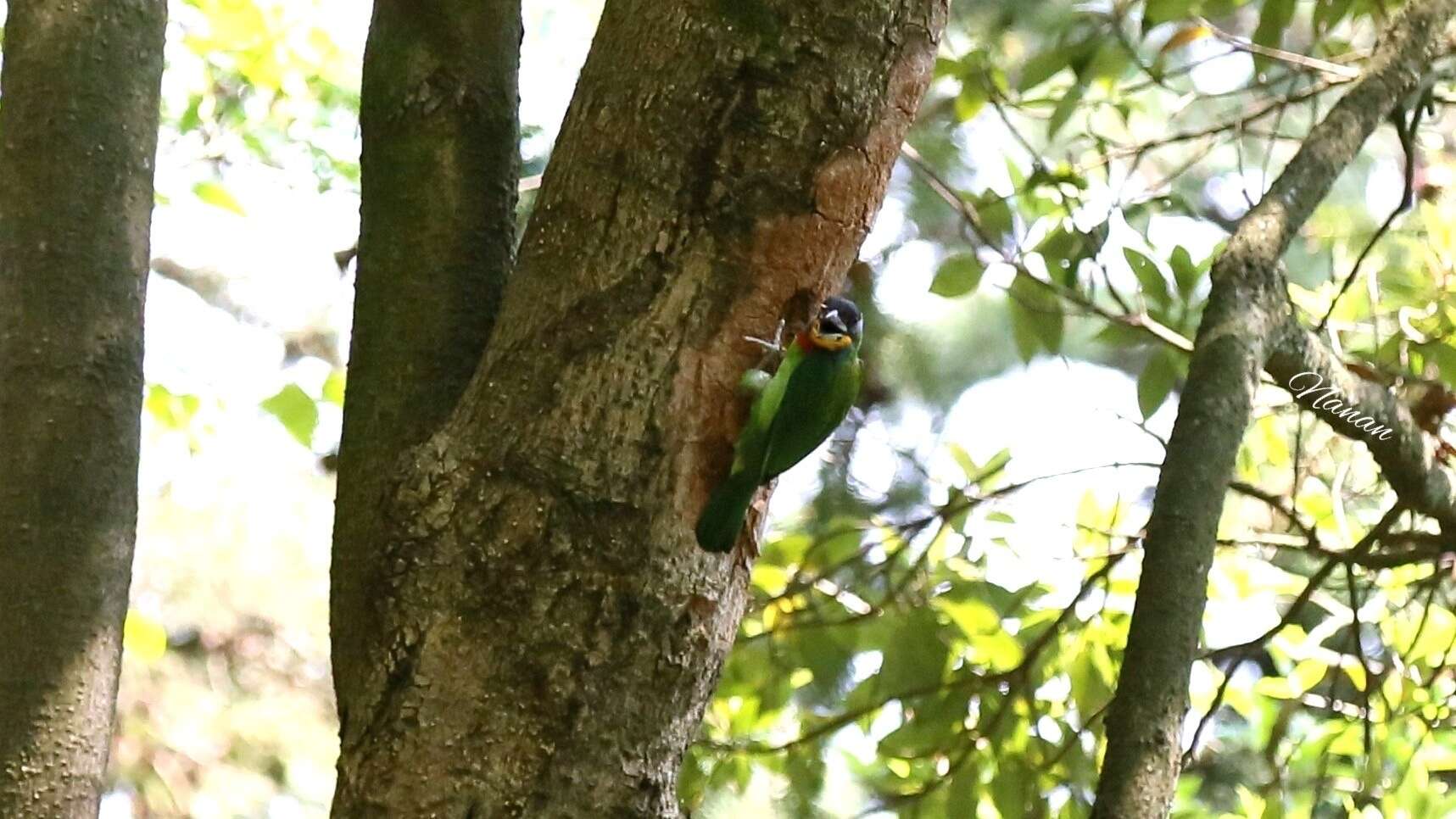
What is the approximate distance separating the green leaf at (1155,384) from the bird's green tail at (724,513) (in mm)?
723

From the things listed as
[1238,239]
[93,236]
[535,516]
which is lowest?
[535,516]

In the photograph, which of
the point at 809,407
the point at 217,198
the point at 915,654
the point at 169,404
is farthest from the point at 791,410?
the point at 169,404

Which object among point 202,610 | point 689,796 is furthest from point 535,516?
point 202,610

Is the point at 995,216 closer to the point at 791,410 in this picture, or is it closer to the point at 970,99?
the point at 970,99

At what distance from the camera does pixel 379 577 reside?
2.56 feet

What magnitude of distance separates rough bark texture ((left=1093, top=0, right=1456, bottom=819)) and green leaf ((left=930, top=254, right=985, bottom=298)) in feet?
1.23

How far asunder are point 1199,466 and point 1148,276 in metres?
0.48

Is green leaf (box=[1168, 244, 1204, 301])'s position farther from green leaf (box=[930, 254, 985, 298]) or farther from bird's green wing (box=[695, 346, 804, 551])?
bird's green wing (box=[695, 346, 804, 551])

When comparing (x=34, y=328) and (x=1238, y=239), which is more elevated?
(x=1238, y=239)

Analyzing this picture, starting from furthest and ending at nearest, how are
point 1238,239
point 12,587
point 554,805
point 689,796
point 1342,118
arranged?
point 689,796
point 1342,118
point 1238,239
point 12,587
point 554,805

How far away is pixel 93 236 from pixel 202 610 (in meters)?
2.76

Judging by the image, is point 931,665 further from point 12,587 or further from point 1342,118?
point 12,587

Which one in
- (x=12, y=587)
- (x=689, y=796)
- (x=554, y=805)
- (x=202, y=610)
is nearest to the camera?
(x=554, y=805)

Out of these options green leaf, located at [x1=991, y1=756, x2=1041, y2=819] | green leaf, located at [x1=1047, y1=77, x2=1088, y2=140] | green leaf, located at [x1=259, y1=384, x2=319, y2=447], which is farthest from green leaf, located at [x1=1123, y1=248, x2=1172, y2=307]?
green leaf, located at [x1=259, y1=384, x2=319, y2=447]
